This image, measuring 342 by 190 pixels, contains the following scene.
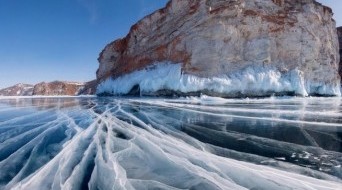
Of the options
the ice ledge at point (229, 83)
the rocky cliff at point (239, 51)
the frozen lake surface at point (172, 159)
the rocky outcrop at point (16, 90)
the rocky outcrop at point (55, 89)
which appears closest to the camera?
the frozen lake surface at point (172, 159)

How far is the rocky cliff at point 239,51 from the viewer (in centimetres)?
2112

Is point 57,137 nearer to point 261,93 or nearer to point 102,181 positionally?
point 102,181

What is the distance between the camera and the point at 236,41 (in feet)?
74.1

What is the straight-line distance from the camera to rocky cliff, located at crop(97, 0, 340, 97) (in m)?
21.1

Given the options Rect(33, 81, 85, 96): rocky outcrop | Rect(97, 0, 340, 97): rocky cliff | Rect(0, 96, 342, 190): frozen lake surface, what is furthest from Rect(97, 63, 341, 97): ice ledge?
Rect(33, 81, 85, 96): rocky outcrop

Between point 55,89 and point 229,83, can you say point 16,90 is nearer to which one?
point 55,89

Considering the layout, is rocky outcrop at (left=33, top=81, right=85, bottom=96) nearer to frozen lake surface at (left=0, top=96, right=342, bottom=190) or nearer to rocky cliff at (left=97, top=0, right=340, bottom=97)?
rocky cliff at (left=97, top=0, right=340, bottom=97)

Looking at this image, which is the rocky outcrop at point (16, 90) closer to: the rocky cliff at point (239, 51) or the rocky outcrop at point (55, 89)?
the rocky outcrop at point (55, 89)

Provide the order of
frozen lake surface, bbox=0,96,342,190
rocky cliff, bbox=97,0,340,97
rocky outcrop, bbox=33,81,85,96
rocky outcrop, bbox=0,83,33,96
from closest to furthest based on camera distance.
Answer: frozen lake surface, bbox=0,96,342,190 < rocky cliff, bbox=97,0,340,97 < rocky outcrop, bbox=33,81,85,96 < rocky outcrop, bbox=0,83,33,96

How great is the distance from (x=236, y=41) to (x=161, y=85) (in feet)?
23.1

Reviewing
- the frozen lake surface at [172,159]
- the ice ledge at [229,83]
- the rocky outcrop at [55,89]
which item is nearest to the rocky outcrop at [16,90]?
the rocky outcrop at [55,89]

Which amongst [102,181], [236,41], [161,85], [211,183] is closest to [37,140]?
[102,181]

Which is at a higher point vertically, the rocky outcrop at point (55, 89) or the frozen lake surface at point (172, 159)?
the rocky outcrop at point (55, 89)

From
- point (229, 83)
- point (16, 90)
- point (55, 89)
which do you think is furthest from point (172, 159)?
point (16, 90)
